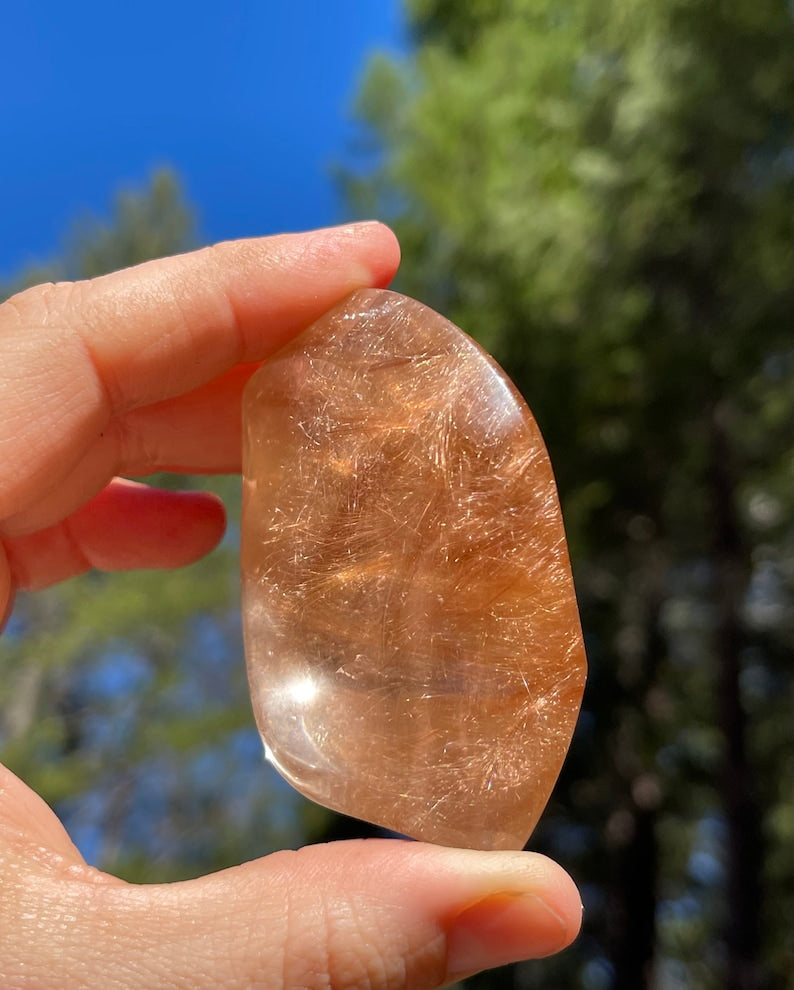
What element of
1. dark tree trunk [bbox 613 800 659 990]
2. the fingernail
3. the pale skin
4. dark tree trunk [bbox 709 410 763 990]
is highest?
the pale skin

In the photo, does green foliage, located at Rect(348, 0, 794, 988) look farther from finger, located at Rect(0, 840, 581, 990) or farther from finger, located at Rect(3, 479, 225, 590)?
finger, located at Rect(0, 840, 581, 990)

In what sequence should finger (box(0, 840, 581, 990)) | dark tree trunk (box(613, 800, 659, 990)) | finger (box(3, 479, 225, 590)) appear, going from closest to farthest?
finger (box(0, 840, 581, 990))
finger (box(3, 479, 225, 590))
dark tree trunk (box(613, 800, 659, 990))

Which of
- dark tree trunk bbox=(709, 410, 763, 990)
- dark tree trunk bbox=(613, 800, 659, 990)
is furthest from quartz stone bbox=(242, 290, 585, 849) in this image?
dark tree trunk bbox=(613, 800, 659, 990)

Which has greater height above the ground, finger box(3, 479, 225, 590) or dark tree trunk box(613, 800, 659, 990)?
finger box(3, 479, 225, 590)

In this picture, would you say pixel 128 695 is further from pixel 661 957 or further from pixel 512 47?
pixel 512 47

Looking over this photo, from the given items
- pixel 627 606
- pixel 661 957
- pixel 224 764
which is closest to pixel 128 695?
pixel 224 764
